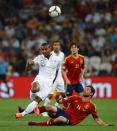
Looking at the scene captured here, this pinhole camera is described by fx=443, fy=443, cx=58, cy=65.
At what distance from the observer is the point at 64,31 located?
69.4 feet

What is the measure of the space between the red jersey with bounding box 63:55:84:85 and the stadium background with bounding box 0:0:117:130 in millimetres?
5474

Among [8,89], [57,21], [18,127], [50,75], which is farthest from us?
[57,21]

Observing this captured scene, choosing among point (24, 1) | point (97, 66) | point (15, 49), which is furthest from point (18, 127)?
point (24, 1)

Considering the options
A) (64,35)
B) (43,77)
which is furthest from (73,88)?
(64,35)

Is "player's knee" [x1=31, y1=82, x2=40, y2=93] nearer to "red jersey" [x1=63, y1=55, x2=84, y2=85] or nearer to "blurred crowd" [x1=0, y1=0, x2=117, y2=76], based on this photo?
"red jersey" [x1=63, y1=55, x2=84, y2=85]

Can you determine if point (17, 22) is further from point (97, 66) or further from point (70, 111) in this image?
point (70, 111)

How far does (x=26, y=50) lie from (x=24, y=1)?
399 centimetres

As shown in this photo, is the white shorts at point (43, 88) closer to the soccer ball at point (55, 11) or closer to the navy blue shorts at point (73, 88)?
the navy blue shorts at point (73, 88)

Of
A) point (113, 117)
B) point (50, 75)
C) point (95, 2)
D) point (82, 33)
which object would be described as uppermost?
point (95, 2)

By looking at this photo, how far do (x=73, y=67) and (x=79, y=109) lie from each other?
400cm

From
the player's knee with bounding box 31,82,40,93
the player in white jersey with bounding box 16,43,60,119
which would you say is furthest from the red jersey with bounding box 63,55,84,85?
the player's knee with bounding box 31,82,40,93

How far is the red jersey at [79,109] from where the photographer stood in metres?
8.84

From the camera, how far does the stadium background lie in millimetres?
18969

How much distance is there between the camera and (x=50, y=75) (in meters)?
10.4
